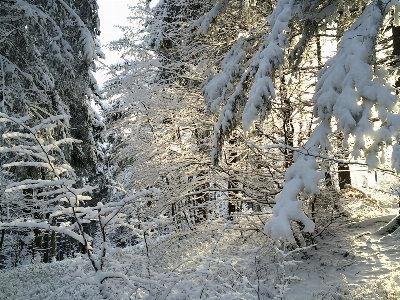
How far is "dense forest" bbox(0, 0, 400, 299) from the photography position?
2.85m

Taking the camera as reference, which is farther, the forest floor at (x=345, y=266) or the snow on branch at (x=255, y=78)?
the forest floor at (x=345, y=266)

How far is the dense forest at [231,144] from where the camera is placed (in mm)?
2850

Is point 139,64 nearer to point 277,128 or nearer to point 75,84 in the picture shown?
point 75,84

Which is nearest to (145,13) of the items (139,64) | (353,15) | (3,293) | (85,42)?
(139,64)

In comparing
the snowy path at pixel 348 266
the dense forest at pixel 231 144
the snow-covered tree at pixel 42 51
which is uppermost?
the snow-covered tree at pixel 42 51

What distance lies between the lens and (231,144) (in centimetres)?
733

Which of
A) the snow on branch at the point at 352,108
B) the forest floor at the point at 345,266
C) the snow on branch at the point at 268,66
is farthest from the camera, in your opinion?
the forest floor at the point at 345,266

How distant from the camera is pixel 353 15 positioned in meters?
5.07

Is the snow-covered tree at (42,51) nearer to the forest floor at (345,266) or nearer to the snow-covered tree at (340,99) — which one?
the forest floor at (345,266)

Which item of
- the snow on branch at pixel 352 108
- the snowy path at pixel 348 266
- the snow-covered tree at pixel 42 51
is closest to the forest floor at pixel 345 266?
the snowy path at pixel 348 266

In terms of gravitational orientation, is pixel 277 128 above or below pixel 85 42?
below

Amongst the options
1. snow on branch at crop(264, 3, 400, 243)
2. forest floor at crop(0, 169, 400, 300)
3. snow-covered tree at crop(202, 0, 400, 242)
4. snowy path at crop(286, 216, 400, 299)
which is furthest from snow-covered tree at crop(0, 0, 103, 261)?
snowy path at crop(286, 216, 400, 299)

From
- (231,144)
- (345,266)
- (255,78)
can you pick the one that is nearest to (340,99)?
(255,78)

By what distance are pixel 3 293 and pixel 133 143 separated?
5.18 meters
